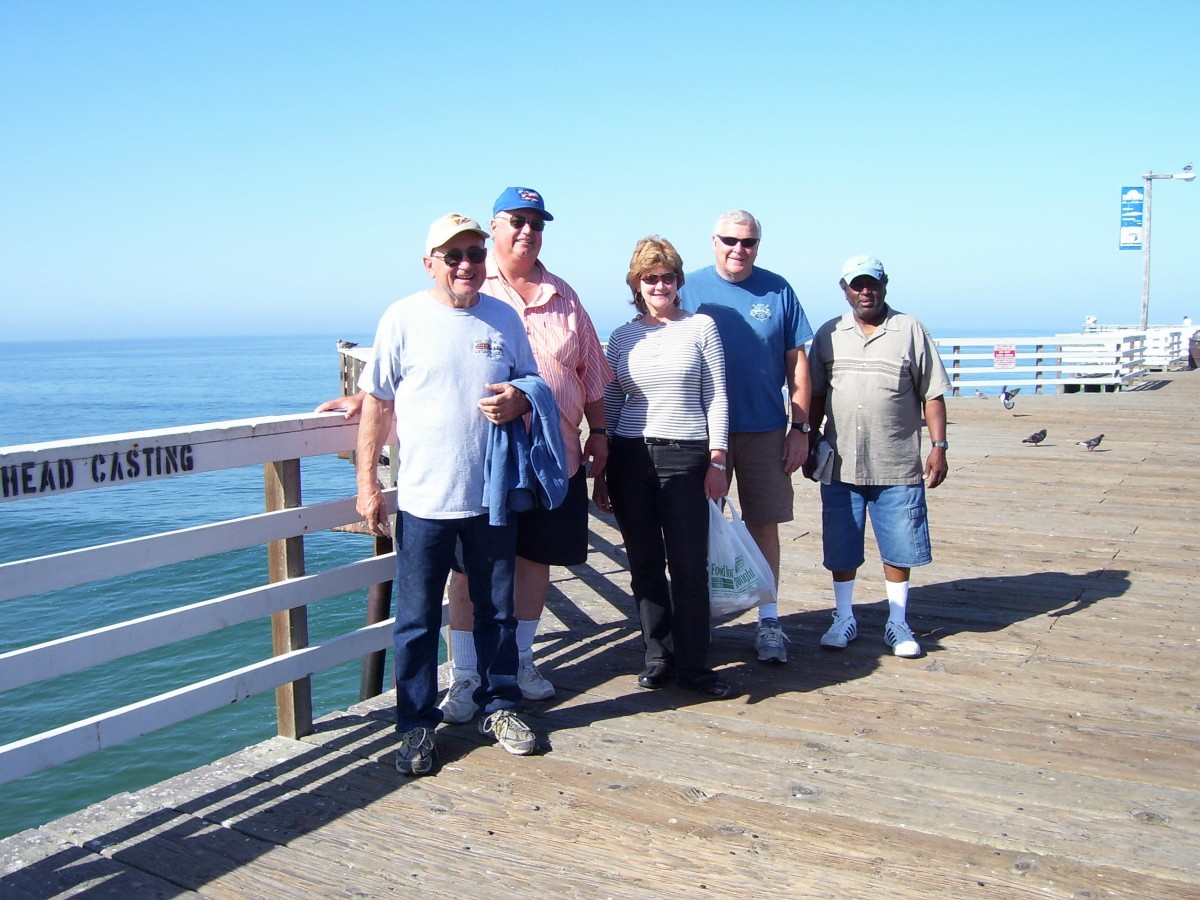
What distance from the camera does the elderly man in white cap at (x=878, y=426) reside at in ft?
14.2

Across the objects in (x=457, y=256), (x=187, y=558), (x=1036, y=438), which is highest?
(x=457, y=256)

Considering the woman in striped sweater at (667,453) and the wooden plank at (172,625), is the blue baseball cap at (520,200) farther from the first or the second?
the wooden plank at (172,625)

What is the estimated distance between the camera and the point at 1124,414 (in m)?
14.9

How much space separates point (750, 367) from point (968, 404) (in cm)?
1395

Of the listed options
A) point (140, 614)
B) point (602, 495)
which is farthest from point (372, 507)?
point (140, 614)

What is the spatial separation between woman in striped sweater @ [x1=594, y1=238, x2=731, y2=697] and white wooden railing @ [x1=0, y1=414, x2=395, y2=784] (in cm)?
96

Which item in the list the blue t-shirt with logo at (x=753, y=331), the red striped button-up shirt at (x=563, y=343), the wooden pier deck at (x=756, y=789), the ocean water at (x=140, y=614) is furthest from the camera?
the ocean water at (x=140, y=614)

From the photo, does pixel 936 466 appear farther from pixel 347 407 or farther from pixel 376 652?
pixel 376 652

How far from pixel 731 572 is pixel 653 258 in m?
1.31

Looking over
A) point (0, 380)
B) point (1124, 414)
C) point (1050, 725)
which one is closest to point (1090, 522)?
point (1050, 725)

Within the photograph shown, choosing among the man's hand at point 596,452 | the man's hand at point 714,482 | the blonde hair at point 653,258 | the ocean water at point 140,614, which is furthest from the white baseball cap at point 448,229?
the ocean water at point 140,614

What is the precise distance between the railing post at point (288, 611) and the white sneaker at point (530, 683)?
2.60 ft

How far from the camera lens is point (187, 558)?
124 inches

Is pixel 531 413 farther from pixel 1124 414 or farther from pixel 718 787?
pixel 1124 414
